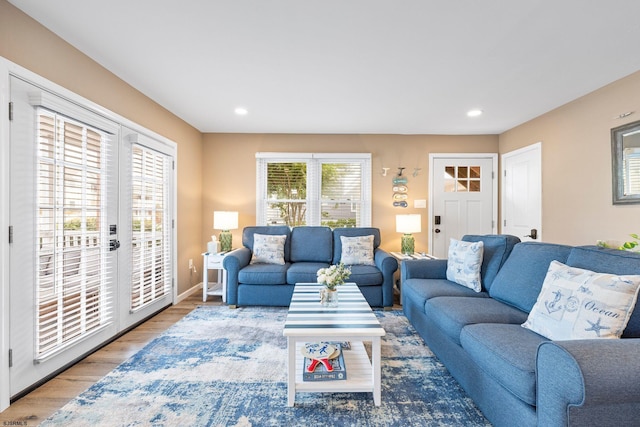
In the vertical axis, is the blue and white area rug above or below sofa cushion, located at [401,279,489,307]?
below

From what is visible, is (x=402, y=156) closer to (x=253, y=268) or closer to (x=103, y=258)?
(x=253, y=268)

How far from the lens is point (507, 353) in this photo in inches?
58.1

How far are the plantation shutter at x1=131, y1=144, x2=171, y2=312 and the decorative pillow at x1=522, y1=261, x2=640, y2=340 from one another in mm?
3447

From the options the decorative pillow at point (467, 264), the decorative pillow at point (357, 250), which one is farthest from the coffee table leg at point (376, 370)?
the decorative pillow at point (357, 250)

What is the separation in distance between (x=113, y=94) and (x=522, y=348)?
12.1 ft

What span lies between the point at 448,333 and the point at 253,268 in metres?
2.39

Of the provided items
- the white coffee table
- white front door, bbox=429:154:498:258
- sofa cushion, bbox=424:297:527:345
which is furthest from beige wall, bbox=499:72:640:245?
the white coffee table

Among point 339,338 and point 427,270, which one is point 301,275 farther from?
point 339,338

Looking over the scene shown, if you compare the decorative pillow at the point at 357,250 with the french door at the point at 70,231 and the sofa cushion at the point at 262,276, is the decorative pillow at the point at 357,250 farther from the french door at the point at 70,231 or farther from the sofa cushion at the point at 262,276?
the french door at the point at 70,231

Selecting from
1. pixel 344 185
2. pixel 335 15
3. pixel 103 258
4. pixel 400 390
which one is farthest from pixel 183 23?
pixel 344 185

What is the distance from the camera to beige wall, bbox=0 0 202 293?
6.26 ft

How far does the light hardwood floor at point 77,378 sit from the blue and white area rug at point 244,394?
3.4 inches

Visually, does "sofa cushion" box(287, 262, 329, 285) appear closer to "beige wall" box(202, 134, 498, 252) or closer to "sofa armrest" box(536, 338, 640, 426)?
"beige wall" box(202, 134, 498, 252)

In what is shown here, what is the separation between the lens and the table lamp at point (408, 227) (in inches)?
170
